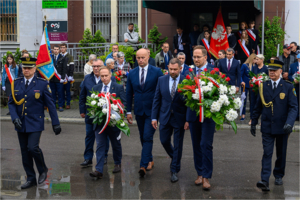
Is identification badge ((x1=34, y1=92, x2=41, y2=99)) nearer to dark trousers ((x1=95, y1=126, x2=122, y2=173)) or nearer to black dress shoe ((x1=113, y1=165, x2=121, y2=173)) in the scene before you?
dark trousers ((x1=95, y1=126, x2=122, y2=173))

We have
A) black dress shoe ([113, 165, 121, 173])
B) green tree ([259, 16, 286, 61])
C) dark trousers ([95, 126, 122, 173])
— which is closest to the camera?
dark trousers ([95, 126, 122, 173])

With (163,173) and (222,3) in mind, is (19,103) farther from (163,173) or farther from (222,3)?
(222,3)

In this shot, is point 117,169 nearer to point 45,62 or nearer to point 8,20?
point 45,62

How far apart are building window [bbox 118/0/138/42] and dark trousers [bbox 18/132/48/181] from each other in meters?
13.9

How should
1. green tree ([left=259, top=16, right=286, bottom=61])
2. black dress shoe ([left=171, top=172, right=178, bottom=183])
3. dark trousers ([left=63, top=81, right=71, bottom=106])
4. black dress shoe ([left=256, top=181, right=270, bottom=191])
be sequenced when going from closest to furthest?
black dress shoe ([left=256, top=181, right=270, bottom=191]) < black dress shoe ([left=171, top=172, right=178, bottom=183]) < dark trousers ([left=63, top=81, right=71, bottom=106]) < green tree ([left=259, top=16, right=286, bottom=61])

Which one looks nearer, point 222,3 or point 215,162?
point 215,162

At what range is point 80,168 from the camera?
A: 799cm

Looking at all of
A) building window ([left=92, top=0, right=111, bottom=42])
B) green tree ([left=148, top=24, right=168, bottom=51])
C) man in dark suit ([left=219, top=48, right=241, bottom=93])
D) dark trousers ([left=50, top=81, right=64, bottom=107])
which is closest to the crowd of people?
man in dark suit ([left=219, top=48, right=241, bottom=93])

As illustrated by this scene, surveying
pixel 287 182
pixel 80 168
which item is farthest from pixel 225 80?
pixel 80 168

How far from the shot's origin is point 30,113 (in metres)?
6.94

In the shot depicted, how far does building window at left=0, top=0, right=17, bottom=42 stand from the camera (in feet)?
71.1

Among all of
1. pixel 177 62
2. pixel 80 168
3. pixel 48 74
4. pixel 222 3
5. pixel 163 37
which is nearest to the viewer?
pixel 177 62

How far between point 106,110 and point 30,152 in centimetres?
147

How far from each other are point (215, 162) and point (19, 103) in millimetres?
4045
